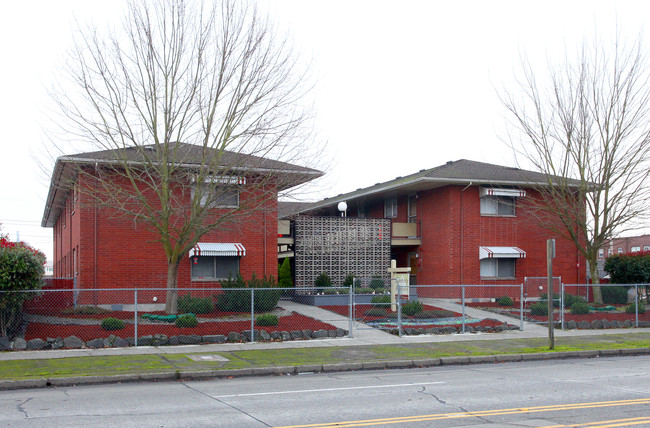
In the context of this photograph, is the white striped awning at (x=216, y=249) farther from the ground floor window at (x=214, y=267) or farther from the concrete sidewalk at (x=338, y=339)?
the concrete sidewalk at (x=338, y=339)

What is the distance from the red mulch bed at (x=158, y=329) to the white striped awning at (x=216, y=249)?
4.72 metres

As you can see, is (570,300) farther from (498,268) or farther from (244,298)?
(244,298)

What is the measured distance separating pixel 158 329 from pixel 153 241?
443 centimetres

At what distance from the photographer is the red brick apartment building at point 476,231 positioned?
28875 mm

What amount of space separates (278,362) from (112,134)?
947 centimetres

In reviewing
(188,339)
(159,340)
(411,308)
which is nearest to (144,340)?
(159,340)

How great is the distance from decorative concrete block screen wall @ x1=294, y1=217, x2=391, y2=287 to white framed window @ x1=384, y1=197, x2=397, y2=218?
4.44 m

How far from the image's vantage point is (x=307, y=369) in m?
14.1

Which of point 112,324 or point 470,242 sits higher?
point 470,242

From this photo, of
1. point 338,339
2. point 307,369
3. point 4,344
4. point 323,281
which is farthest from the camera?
point 323,281

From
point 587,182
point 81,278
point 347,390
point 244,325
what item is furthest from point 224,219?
point 587,182

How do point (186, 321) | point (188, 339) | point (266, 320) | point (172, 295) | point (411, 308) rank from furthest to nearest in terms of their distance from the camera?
point (411, 308), point (172, 295), point (266, 320), point (186, 321), point (188, 339)

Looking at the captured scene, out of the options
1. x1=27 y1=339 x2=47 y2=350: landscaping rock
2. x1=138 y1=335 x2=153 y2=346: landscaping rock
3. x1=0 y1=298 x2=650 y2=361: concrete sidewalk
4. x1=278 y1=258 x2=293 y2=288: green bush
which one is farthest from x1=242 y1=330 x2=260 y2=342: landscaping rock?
x1=278 y1=258 x2=293 y2=288: green bush

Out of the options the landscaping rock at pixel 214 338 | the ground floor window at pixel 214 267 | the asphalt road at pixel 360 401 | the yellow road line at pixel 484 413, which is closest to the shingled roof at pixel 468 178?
the ground floor window at pixel 214 267
